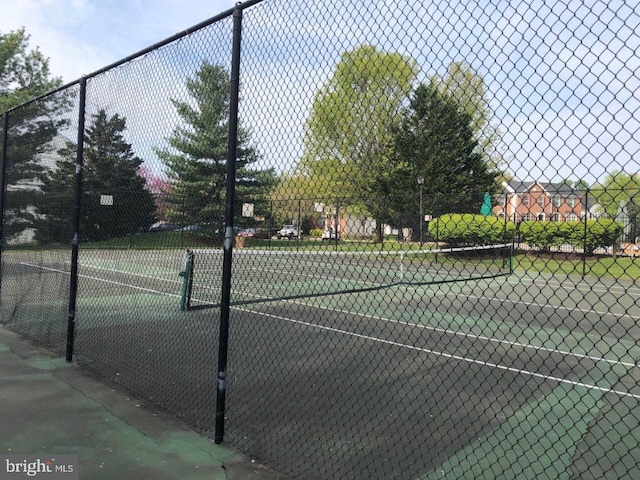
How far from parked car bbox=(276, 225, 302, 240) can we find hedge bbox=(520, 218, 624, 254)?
2.38 meters

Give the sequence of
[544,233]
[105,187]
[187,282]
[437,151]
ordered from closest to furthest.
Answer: [437,151], [105,187], [544,233], [187,282]

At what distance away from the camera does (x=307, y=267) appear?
381 inches

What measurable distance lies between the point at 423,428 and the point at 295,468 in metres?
1.23

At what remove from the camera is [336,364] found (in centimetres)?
560

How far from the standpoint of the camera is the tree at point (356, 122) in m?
2.77

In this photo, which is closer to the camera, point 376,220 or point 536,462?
point 536,462

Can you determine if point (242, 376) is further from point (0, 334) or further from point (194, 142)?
point (0, 334)

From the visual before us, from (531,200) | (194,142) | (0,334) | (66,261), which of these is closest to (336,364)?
(194,142)

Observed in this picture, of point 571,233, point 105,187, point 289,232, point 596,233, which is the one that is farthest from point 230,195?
point 596,233

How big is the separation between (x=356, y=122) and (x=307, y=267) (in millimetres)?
6679

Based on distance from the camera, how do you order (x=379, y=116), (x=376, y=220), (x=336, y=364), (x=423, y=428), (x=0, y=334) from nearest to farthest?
(x=379, y=116), (x=423, y=428), (x=376, y=220), (x=336, y=364), (x=0, y=334)

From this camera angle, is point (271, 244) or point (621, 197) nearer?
point (621, 197)

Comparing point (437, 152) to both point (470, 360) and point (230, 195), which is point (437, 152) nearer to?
point (230, 195)

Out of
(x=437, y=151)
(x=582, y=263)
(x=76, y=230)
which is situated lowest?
(x=582, y=263)
